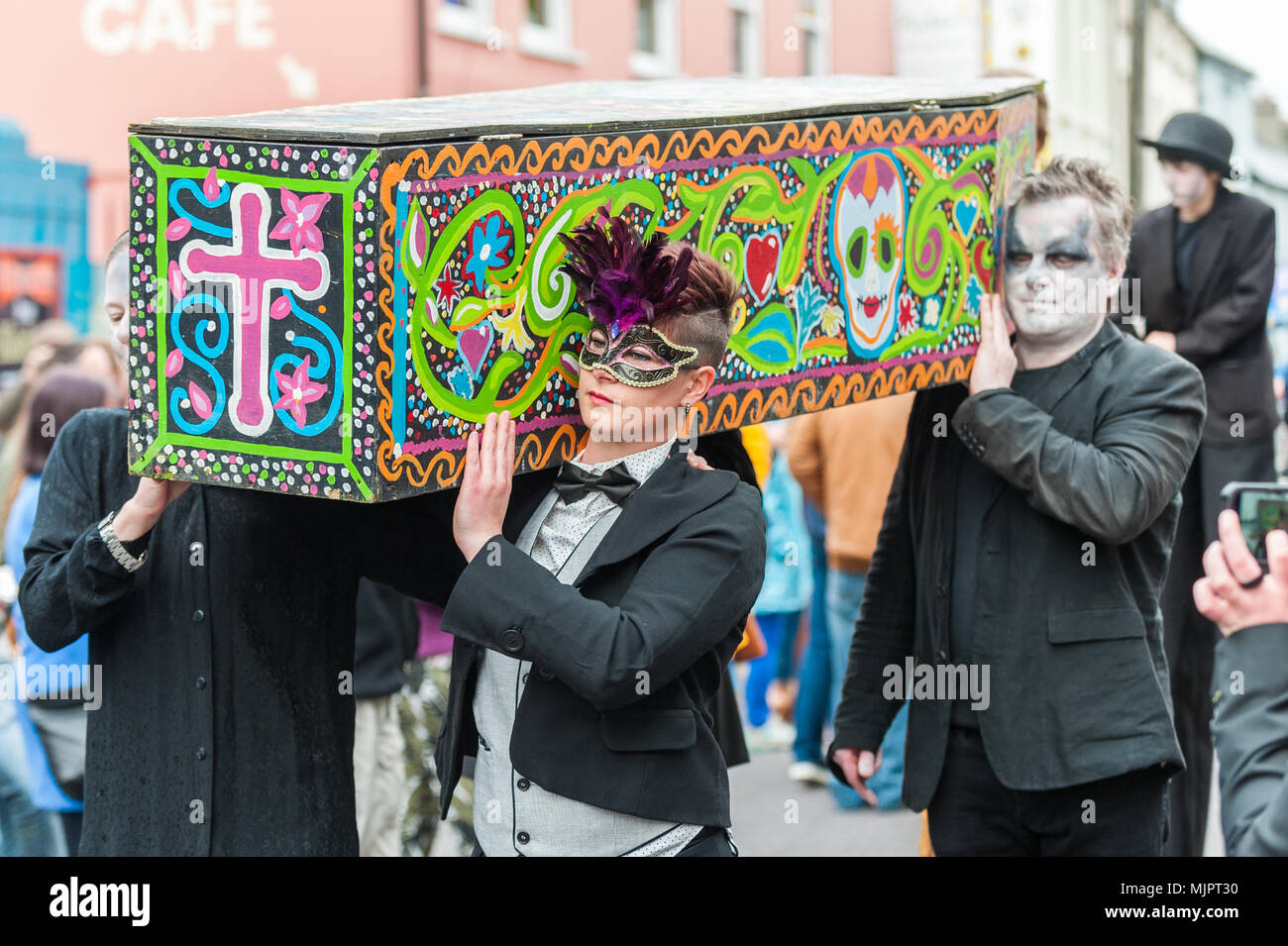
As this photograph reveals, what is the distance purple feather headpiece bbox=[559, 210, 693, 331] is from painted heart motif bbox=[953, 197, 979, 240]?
121 centimetres

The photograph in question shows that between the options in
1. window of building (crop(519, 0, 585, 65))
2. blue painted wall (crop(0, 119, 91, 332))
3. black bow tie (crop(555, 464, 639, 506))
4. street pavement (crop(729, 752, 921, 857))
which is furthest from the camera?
window of building (crop(519, 0, 585, 65))

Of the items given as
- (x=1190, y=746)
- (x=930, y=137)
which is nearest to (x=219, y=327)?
(x=930, y=137)

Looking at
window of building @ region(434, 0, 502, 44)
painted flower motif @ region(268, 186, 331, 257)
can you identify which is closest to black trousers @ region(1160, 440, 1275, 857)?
painted flower motif @ region(268, 186, 331, 257)

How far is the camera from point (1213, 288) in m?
6.63

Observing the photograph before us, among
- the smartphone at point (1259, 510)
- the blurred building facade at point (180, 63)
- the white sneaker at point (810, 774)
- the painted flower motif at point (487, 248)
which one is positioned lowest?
the white sneaker at point (810, 774)

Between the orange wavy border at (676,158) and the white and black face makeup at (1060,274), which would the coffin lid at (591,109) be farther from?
the white and black face makeup at (1060,274)

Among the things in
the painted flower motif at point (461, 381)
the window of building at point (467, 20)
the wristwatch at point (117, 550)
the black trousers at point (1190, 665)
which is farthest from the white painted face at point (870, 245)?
the window of building at point (467, 20)

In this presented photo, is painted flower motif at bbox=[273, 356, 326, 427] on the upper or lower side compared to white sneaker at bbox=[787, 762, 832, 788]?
upper

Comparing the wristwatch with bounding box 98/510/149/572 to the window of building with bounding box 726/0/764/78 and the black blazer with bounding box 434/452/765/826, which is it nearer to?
the black blazer with bounding box 434/452/765/826

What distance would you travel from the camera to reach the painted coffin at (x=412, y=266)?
284 centimetres

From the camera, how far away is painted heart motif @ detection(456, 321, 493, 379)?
2.98 m

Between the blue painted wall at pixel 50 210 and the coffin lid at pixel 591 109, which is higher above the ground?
the coffin lid at pixel 591 109

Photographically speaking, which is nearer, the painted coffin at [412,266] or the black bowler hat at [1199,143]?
the painted coffin at [412,266]

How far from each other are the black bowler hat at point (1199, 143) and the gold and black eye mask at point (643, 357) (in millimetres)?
4110
